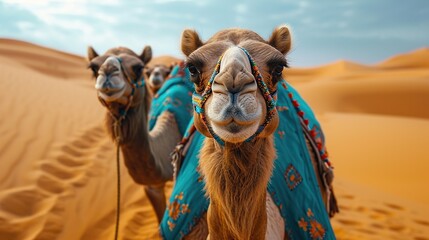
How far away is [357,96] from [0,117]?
19.6 meters

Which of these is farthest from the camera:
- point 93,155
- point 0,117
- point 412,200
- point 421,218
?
point 0,117

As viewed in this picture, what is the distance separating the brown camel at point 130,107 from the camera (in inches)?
103

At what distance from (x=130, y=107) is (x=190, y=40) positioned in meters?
1.51

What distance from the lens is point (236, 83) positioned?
1058mm

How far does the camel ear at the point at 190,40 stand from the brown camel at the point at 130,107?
1.20 m

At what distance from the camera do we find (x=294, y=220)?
1795 mm

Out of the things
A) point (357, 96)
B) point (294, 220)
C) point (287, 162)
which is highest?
point (287, 162)

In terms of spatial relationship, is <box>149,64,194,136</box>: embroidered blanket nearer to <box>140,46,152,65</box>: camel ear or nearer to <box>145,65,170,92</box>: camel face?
<box>140,46,152,65</box>: camel ear

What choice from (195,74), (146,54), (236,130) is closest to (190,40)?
(195,74)

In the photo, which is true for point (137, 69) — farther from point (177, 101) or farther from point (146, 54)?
point (177, 101)

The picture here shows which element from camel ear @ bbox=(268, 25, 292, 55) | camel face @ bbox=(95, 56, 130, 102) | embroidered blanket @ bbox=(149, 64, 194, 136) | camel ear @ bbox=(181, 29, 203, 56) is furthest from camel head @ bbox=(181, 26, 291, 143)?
embroidered blanket @ bbox=(149, 64, 194, 136)

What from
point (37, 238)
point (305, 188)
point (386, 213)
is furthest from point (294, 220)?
point (386, 213)

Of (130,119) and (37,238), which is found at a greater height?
(130,119)

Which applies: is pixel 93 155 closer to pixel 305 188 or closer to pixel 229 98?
pixel 305 188
